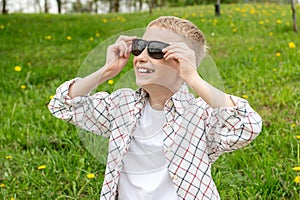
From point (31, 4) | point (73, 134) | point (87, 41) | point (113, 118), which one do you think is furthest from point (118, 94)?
point (31, 4)

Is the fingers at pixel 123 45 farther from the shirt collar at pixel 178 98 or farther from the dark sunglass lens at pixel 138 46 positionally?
the shirt collar at pixel 178 98

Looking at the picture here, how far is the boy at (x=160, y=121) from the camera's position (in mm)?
1387

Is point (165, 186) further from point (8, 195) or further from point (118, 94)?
point (8, 195)

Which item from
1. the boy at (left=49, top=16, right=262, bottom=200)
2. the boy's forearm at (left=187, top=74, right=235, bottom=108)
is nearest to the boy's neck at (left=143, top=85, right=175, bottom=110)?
the boy at (left=49, top=16, right=262, bottom=200)

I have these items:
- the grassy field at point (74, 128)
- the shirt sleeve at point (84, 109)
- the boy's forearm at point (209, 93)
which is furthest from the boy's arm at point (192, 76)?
the grassy field at point (74, 128)

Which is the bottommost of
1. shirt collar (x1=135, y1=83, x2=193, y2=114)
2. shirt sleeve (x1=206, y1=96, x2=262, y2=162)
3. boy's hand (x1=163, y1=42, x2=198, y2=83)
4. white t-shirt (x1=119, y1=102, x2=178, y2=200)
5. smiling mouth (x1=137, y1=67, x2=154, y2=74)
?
white t-shirt (x1=119, y1=102, x2=178, y2=200)

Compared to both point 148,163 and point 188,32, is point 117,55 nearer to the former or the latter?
point 188,32

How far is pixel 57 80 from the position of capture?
13.2 feet

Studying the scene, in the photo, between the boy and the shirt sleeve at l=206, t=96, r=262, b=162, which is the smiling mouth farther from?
the shirt sleeve at l=206, t=96, r=262, b=162

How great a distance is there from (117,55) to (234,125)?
1.26 feet

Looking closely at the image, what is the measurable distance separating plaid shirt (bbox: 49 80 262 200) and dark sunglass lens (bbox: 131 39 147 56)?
158mm

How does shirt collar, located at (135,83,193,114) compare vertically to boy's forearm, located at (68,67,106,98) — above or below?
below

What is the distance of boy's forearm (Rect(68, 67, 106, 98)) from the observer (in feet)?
4.77

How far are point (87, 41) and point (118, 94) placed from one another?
13.0 ft
